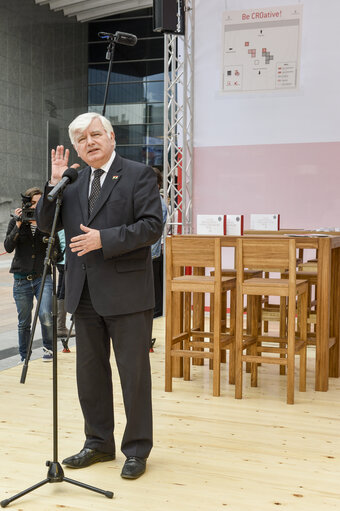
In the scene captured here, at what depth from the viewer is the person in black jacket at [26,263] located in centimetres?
464

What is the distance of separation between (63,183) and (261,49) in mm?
5147

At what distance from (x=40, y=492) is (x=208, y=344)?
1869mm

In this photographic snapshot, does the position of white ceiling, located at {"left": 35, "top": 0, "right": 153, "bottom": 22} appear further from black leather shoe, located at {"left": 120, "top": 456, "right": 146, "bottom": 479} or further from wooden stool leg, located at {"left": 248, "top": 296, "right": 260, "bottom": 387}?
black leather shoe, located at {"left": 120, "top": 456, "right": 146, "bottom": 479}

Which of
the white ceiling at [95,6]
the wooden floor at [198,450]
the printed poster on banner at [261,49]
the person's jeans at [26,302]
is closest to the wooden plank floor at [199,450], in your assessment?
the wooden floor at [198,450]

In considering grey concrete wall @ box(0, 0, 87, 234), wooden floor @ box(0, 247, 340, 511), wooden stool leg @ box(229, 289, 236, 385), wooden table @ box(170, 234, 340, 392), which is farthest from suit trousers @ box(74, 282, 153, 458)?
grey concrete wall @ box(0, 0, 87, 234)

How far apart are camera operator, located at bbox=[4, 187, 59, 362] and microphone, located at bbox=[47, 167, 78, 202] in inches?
83.5

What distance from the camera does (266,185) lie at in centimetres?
711

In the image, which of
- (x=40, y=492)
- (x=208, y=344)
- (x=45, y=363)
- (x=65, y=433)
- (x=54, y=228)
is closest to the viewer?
(x=54, y=228)

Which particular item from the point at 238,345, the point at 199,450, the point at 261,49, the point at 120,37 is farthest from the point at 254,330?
the point at 261,49

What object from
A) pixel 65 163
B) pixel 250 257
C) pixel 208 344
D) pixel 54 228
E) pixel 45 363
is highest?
pixel 65 163

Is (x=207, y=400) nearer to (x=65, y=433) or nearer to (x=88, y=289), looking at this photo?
(x=65, y=433)

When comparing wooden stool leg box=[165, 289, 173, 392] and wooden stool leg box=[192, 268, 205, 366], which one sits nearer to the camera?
wooden stool leg box=[165, 289, 173, 392]

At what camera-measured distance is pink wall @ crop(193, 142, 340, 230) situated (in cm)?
686

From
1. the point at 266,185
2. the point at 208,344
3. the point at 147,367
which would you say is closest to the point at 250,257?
the point at 208,344
